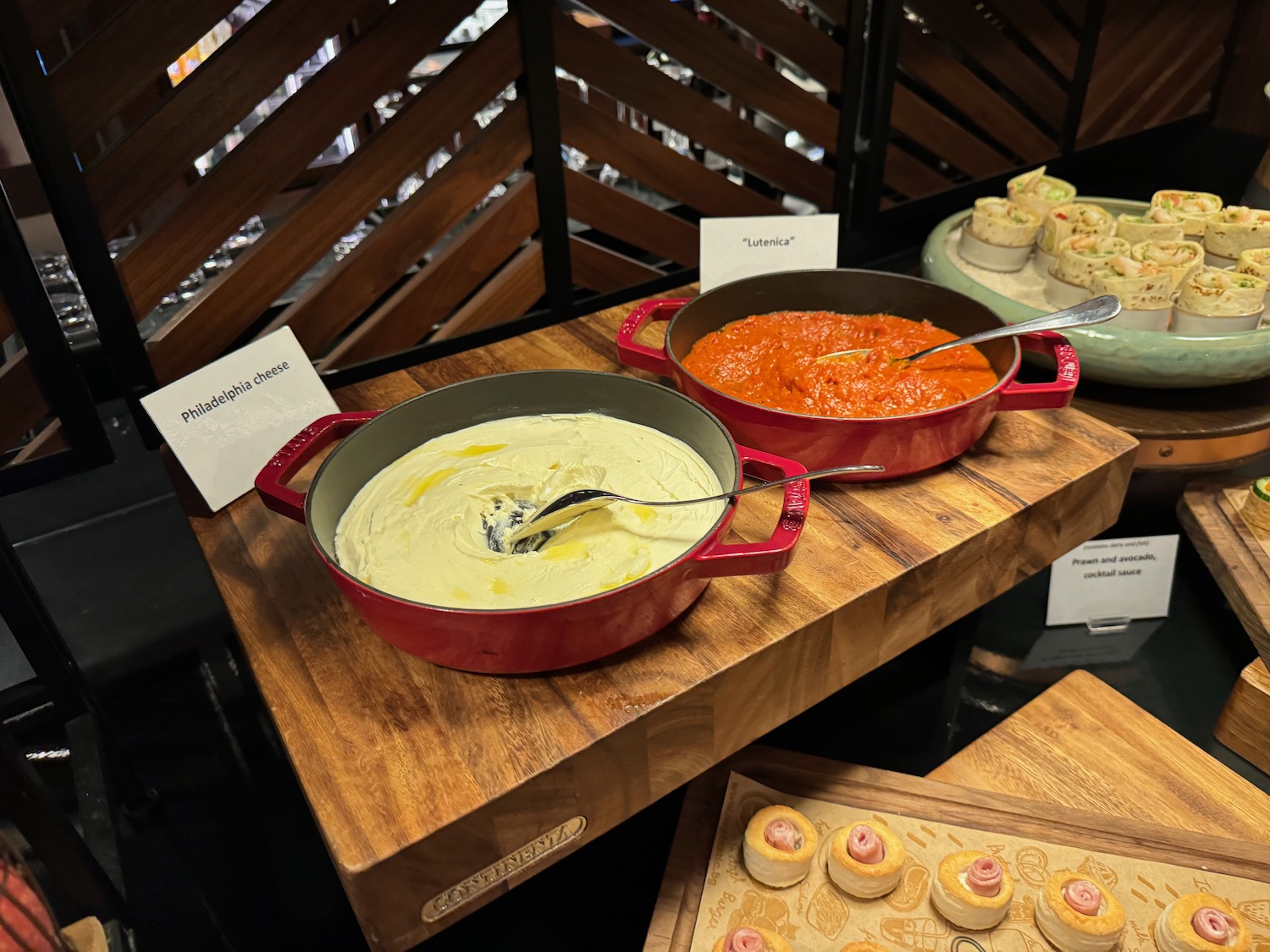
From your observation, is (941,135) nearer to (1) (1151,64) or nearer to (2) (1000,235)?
(2) (1000,235)

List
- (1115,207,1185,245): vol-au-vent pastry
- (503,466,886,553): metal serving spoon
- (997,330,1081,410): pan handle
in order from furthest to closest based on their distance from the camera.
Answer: (1115,207,1185,245): vol-au-vent pastry < (997,330,1081,410): pan handle < (503,466,886,553): metal serving spoon

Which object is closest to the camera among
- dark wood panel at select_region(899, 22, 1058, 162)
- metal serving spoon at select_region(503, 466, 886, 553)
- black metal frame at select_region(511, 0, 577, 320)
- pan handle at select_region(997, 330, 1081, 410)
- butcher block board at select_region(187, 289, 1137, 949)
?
butcher block board at select_region(187, 289, 1137, 949)

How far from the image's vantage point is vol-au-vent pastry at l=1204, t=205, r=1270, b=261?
1.60 metres

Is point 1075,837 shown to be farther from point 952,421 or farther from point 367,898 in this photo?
point 367,898

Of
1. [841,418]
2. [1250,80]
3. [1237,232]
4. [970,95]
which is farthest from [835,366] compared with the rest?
[1250,80]

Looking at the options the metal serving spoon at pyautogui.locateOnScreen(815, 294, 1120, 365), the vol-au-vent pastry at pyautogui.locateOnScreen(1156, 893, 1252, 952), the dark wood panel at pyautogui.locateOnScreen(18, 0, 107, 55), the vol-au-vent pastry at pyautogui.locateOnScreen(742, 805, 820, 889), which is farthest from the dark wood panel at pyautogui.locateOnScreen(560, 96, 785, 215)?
the vol-au-vent pastry at pyautogui.locateOnScreen(1156, 893, 1252, 952)

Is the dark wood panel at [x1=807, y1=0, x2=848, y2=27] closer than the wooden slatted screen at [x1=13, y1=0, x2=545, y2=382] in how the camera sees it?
No

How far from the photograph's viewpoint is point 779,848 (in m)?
1.09

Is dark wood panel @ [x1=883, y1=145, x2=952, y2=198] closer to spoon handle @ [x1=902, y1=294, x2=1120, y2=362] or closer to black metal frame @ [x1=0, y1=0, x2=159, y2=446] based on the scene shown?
spoon handle @ [x1=902, y1=294, x2=1120, y2=362]

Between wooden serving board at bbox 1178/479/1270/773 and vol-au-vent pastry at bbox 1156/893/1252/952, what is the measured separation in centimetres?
44

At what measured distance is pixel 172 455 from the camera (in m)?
1.16

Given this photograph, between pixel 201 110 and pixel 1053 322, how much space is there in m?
1.12

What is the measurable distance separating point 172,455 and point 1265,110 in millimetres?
2653

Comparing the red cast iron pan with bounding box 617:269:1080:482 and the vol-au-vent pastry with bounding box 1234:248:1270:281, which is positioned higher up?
the red cast iron pan with bounding box 617:269:1080:482
